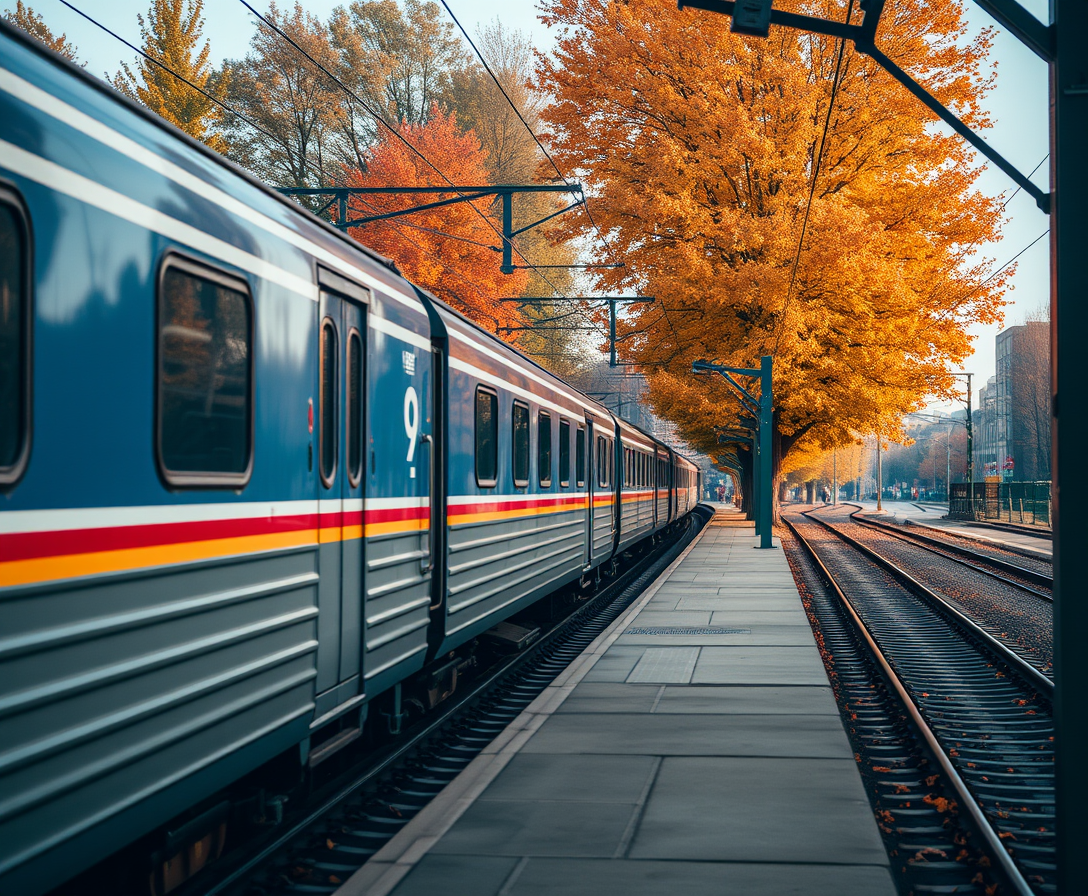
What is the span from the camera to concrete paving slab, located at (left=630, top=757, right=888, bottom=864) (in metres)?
5.00

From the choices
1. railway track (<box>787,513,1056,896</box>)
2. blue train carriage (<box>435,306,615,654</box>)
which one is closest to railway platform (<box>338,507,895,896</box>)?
railway track (<box>787,513,1056,896</box>)

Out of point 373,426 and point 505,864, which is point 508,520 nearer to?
point 373,426

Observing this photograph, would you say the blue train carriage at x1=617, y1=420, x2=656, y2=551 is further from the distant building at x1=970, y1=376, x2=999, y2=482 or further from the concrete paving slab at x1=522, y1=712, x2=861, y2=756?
the distant building at x1=970, y1=376, x2=999, y2=482

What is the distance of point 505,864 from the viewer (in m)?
4.85

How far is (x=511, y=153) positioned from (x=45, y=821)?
148ft

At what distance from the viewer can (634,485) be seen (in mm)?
23516

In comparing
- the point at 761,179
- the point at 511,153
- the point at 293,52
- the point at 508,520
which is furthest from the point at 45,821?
the point at 511,153

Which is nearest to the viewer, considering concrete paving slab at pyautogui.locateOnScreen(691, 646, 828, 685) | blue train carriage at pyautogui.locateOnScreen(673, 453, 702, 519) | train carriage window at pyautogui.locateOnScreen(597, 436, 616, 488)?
concrete paving slab at pyautogui.locateOnScreen(691, 646, 828, 685)

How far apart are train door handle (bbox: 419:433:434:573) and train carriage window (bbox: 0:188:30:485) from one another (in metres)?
4.14

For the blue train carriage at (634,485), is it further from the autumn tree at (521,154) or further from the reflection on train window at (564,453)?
the autumn tree at (521,154)

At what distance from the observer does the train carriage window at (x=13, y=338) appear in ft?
10.00

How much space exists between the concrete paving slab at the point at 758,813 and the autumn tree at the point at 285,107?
124 feet

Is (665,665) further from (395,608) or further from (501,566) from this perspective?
(395,608)

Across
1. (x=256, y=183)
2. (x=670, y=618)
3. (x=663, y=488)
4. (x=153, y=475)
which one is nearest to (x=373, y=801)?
(x=153, y=475)
